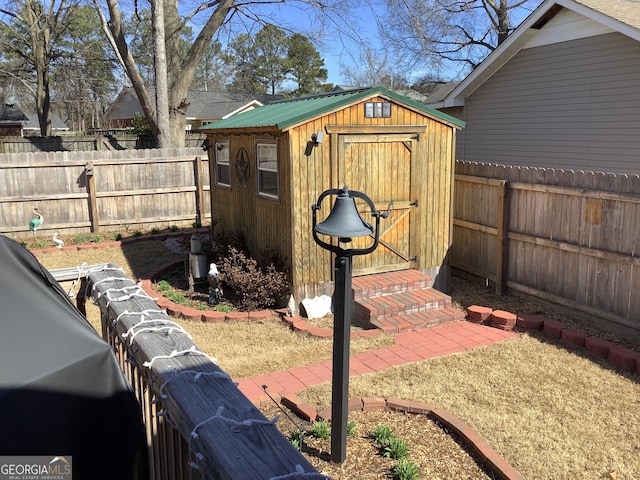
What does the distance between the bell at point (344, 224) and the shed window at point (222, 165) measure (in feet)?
21.0

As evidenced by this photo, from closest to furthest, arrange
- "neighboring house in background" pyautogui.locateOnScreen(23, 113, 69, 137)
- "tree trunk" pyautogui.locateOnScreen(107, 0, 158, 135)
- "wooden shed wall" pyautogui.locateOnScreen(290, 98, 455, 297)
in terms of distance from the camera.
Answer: "wooden shed wall" pyautogui.locateOnScreen(290, 98, 455, 297) → "tree trunk" pyautogui.locateOnScreen(107, 0, 158, 135) → "neighboring house in background" pyautogui.locateOnScreen(23, 113, 69, 137)

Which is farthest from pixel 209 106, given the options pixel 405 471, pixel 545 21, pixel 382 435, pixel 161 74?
pixel 405 471

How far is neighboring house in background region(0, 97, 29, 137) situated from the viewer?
35.6 metres

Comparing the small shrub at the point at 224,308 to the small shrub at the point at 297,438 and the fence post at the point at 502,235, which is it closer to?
the small shrub at the point at 297,438

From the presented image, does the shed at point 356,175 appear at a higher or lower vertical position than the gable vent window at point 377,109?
lower

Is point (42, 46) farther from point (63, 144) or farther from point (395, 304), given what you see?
point (395, 304)

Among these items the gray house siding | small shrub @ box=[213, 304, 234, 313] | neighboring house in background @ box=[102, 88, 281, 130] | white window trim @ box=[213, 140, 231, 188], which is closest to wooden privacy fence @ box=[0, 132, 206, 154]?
white window trim @ box=[213, 140, 231, 188]

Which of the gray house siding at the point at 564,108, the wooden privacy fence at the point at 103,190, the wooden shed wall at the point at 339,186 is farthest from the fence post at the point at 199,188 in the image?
the gray house siding at the point at 564,108

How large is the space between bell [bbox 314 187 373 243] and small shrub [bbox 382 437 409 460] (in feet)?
5.08

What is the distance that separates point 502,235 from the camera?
8172 mm

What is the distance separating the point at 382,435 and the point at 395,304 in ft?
10.9

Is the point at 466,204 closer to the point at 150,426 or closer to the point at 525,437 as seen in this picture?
the point at 525,437

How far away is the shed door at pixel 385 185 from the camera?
7648 mm

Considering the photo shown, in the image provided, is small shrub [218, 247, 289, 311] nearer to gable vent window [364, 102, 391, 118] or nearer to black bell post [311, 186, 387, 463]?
gable vent window [364, 102, 391, 118]
